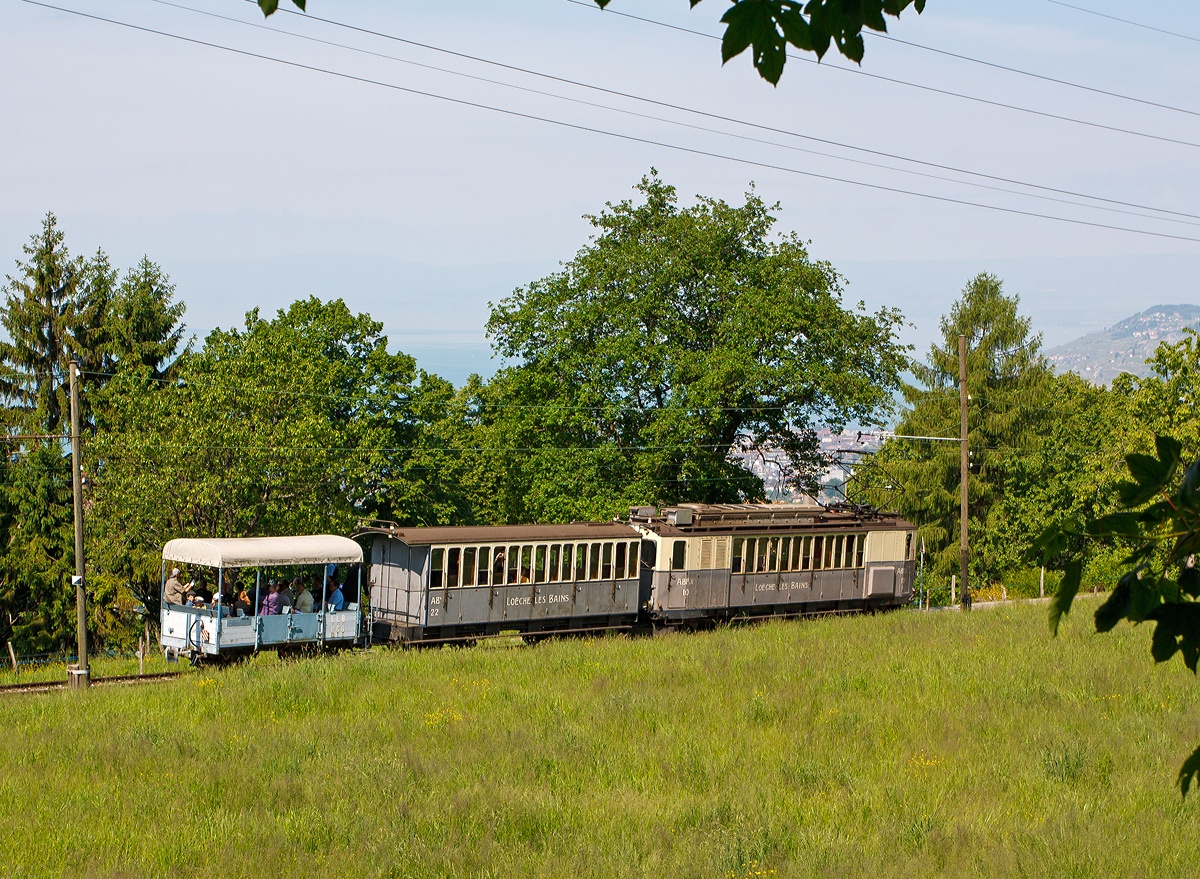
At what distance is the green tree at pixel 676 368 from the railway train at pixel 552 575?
6914 millimetres

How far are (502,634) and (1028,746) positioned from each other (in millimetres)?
14005

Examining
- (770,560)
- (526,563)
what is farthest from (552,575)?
(770,560)

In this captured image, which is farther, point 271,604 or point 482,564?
point 482,564

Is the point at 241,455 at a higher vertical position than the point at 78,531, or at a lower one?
higher

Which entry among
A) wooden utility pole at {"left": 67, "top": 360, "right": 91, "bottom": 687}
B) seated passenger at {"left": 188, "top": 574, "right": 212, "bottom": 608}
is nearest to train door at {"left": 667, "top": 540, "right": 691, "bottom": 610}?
seated passenger at {"left": 188, "top": 574, "right": 212, "bottom": 608}

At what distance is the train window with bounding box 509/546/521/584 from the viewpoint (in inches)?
989

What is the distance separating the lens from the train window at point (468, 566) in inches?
959

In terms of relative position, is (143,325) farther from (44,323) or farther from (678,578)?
(678,578)

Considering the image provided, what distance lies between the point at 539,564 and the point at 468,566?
2.02 m

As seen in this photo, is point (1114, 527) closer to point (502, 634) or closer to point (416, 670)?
point (416, 670)

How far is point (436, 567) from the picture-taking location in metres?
24.0

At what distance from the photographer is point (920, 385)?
202 feet

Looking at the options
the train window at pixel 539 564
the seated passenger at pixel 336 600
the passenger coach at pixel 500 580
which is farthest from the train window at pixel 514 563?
the seated passenger at pixel 336 600

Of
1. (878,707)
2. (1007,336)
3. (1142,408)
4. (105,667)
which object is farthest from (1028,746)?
(1007,336)
